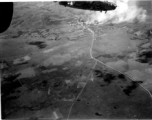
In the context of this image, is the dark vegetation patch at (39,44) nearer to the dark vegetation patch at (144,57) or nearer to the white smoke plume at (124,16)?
the white smoke plume at (124,16)

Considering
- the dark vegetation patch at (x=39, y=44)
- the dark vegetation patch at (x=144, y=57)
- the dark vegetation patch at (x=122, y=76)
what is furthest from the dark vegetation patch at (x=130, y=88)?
the dark vegetation patch at (x=39, y=44)

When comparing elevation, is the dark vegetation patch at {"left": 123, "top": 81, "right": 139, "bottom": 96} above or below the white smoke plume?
below

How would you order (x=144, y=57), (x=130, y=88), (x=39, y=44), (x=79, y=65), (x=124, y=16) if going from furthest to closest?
1. (x=124, y=16)
2. (x=39, y=44)
3. (x=144, y=57)
4. (x=79, y=65)
5. (x=130, y=88)

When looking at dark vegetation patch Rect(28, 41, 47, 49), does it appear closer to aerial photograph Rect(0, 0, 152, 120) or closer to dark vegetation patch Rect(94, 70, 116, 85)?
aerial photograph Rect(0, 0, 152, 120)

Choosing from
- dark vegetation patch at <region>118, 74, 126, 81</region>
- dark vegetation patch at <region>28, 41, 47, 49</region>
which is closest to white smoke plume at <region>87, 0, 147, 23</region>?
dark vegetation patch at <region>28, 41, 47, 49</region>

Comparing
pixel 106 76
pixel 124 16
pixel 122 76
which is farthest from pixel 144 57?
pixel 124 16

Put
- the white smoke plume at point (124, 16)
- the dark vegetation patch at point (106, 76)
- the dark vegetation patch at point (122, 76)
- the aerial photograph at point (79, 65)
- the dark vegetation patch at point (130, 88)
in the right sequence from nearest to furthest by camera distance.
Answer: the aerial photograph at point (79, 65) → the dark vegetation patch at point (130, 88) → the dark vegetation patch at point (106, 76) → the dark vegetation patch at point (122, 76) → the white smoke plume at point (124, 16)

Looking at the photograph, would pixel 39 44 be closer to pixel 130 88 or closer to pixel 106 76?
pixel 106 76

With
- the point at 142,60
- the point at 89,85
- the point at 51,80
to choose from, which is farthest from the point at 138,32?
the point at 51,80
